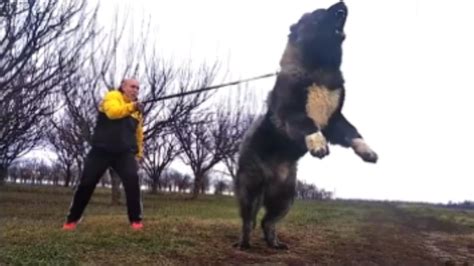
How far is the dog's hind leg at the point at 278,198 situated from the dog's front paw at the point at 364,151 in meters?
1.16

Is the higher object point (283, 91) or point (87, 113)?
point (87, 113)

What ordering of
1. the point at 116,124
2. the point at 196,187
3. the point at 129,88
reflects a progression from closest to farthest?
the point at 116,124
the point at 129,88
the point at 196,187

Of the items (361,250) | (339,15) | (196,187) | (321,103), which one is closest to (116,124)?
(321,103)

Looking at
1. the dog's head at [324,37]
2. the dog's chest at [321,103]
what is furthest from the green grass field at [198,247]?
the dog's head at [324,37]

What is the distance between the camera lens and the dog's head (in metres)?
6.90

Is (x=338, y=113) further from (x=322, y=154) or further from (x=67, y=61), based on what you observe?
(x=67, y=61)

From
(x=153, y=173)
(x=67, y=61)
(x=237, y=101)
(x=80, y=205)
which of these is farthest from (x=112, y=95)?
(x=153, y=173)

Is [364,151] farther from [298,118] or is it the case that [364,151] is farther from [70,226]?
[70,226]

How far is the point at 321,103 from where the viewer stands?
683 cm

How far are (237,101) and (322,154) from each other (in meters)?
32.8

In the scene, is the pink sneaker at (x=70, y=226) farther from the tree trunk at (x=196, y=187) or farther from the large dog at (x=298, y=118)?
the tree trunk at (x=196, y=187)

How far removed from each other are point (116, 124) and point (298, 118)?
94.4 inches

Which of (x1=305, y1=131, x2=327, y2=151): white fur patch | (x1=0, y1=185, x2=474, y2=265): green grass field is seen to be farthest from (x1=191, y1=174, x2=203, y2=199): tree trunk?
(x1=305, y1=131, x2=327, y2=151): white fur patch

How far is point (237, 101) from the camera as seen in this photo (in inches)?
Answer: 1527
